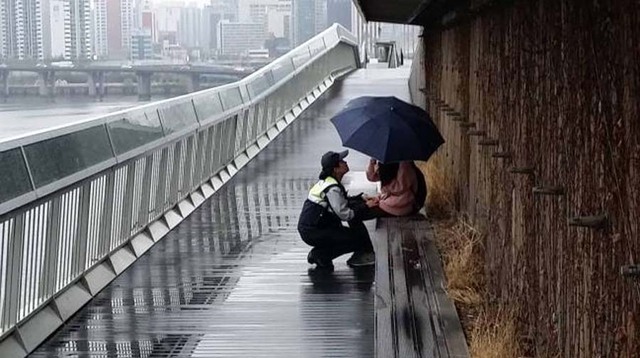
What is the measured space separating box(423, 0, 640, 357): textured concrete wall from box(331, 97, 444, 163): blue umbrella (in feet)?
5.87

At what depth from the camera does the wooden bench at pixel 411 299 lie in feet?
21.4

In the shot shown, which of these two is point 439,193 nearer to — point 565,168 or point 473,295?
point 473,295

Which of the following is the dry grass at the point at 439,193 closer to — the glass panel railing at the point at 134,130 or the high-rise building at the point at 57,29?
the glass panel railing at the point at 134,130

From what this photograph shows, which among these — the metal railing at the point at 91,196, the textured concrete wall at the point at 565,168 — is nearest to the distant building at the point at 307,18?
the metal railing at the point at 91,196

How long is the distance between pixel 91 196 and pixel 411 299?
2.69m

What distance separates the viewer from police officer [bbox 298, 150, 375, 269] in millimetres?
9828

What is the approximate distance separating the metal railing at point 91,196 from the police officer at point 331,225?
1.55m

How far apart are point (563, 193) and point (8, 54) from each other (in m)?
12.2

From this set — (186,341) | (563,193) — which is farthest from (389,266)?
(563,193)

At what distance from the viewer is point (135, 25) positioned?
923 inches

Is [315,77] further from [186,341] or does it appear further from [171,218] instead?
[186,341]

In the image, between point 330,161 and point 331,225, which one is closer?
point 330,161

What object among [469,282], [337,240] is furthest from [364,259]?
[469,282]

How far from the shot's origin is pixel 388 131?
11023mm
